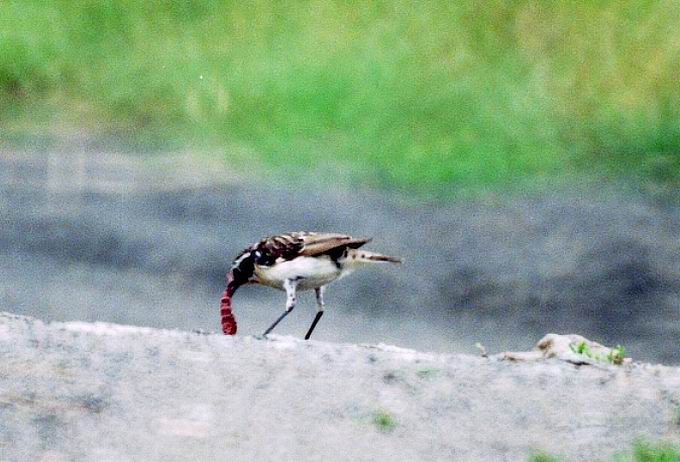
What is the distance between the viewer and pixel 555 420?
5.86m

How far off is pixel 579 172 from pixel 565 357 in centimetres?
388

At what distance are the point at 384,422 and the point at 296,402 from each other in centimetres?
42

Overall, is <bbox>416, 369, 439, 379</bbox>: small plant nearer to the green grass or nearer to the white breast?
the green grass

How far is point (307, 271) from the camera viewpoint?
845 centimetres

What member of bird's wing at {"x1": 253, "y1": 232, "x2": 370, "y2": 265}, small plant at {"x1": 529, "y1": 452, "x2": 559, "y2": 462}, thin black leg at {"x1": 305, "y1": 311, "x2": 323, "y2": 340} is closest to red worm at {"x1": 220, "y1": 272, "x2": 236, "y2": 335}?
bird's wing at {"x1": 253, "y1": 232, "x2": 370, "y2": 265}

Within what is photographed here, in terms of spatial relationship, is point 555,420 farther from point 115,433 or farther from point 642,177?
point 642,177

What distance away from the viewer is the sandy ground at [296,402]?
5.45 meters

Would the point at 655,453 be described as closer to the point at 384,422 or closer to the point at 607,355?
the point at 384,422

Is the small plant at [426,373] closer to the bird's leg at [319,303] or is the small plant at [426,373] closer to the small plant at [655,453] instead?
the small plant at [655,453]

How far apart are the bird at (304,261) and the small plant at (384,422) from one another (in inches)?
Answer: 102

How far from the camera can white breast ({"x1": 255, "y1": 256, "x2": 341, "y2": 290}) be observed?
27.7 feet

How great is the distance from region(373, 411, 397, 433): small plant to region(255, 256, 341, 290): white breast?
2.76 meters

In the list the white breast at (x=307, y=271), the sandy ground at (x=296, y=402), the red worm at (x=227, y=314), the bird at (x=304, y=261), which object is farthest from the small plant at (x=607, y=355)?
the red worm at (x=227, y=314)

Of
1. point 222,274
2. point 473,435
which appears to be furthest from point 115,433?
point 222,274
